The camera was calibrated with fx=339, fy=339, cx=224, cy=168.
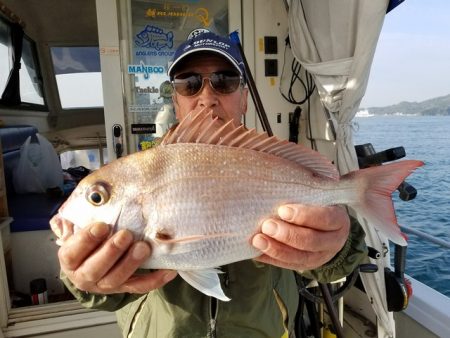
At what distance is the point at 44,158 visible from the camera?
3.54 metres

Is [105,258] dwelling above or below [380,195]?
below

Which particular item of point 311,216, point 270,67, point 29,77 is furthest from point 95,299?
point 29,77

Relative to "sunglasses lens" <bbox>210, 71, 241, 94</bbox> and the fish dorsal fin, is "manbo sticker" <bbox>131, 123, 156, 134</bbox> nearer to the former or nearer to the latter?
"sunglasses lens" <bbox>210, 71, 241, 94</bbox>

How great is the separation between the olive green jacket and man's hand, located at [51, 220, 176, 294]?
186mm

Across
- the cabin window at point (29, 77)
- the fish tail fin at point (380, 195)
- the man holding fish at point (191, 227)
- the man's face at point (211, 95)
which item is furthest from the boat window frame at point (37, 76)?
the fish tail fin at point (380, 195)

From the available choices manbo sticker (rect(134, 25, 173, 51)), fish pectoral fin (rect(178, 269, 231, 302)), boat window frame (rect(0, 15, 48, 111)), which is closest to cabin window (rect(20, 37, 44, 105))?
boat window frame (rect(0, 15, 48, 111))

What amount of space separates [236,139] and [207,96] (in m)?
0.53

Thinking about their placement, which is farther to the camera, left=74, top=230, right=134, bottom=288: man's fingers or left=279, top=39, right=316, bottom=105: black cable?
left=279, top=39, right=316, bottom=105: black cable

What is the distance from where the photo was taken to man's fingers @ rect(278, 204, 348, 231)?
0.95 metres

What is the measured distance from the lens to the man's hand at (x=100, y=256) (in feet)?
2.91

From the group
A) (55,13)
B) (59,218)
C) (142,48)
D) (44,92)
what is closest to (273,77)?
(142,48)

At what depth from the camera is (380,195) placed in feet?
3.42

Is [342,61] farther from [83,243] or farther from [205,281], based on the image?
[83,243]

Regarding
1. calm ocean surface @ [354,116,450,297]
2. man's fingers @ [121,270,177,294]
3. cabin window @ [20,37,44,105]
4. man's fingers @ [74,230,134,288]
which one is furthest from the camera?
cabin window @ [20,37,44,105]
